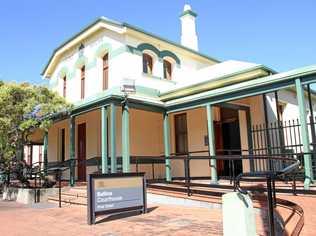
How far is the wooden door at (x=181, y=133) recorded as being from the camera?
47.8ft

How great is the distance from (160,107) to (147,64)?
2.95m

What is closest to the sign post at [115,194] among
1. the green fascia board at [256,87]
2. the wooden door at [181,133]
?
the green fascia board at [256,87]

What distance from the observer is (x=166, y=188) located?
10.2 m

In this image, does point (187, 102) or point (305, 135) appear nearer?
point (305, 135)

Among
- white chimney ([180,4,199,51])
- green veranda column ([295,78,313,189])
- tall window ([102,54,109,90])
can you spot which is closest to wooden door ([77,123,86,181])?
tall window ([102,54,109,90])

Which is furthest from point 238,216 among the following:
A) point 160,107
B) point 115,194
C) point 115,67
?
point 115,67

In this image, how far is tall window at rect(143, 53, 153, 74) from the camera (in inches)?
585

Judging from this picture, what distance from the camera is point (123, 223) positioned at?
7055 mm

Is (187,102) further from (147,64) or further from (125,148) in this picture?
(147,64)

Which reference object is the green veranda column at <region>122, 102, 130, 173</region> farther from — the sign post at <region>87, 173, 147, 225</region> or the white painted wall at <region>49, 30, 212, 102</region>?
the sign post at <region>87, 173, 147, 225</region>

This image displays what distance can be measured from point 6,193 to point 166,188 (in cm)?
633

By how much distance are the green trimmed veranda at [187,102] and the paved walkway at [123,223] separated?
2.19 metres

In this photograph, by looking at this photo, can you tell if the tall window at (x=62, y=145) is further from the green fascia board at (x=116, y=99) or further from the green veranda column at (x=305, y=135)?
the green veranda column at (x=305, y=135)

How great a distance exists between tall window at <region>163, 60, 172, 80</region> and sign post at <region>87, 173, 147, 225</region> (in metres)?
8.22
